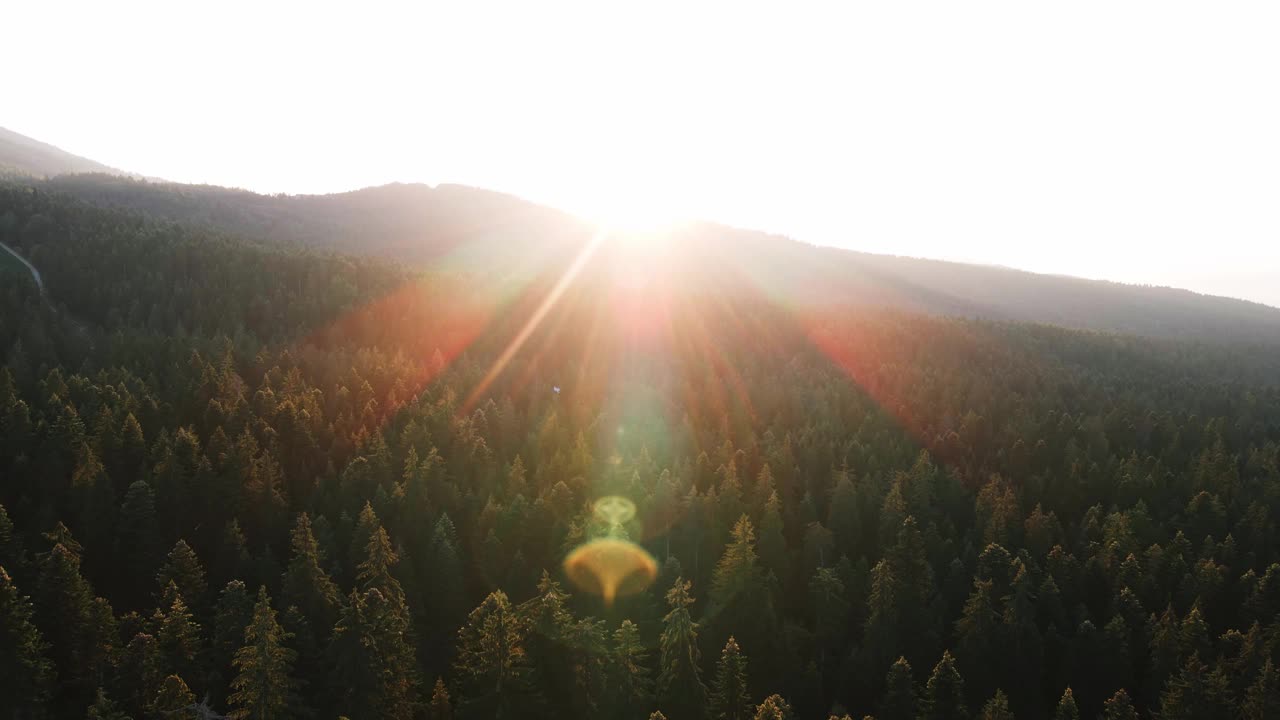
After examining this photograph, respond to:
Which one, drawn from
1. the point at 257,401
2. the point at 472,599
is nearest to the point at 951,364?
the point at 472,599

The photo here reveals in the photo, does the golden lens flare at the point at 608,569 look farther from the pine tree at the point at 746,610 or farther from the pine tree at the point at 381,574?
the pine tree at the point at 381,574

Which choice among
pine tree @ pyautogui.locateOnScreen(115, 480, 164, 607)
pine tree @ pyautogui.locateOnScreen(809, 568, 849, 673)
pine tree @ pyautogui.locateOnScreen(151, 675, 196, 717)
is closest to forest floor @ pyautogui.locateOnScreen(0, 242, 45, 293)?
pine tree @ pyautogui.locateOnScreen(115, 480, 164, 607)

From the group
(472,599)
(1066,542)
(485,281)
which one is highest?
(485,281)

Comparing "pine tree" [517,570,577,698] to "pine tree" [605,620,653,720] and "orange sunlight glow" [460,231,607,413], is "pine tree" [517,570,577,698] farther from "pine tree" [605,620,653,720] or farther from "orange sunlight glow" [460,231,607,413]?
"orange sunlight glow" [460,231,607,413]

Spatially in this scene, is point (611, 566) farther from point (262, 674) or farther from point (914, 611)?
point (262, 674)

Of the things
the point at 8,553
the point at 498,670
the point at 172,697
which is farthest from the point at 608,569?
the point at 8,553

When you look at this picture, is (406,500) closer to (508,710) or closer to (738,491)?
(508,710)
